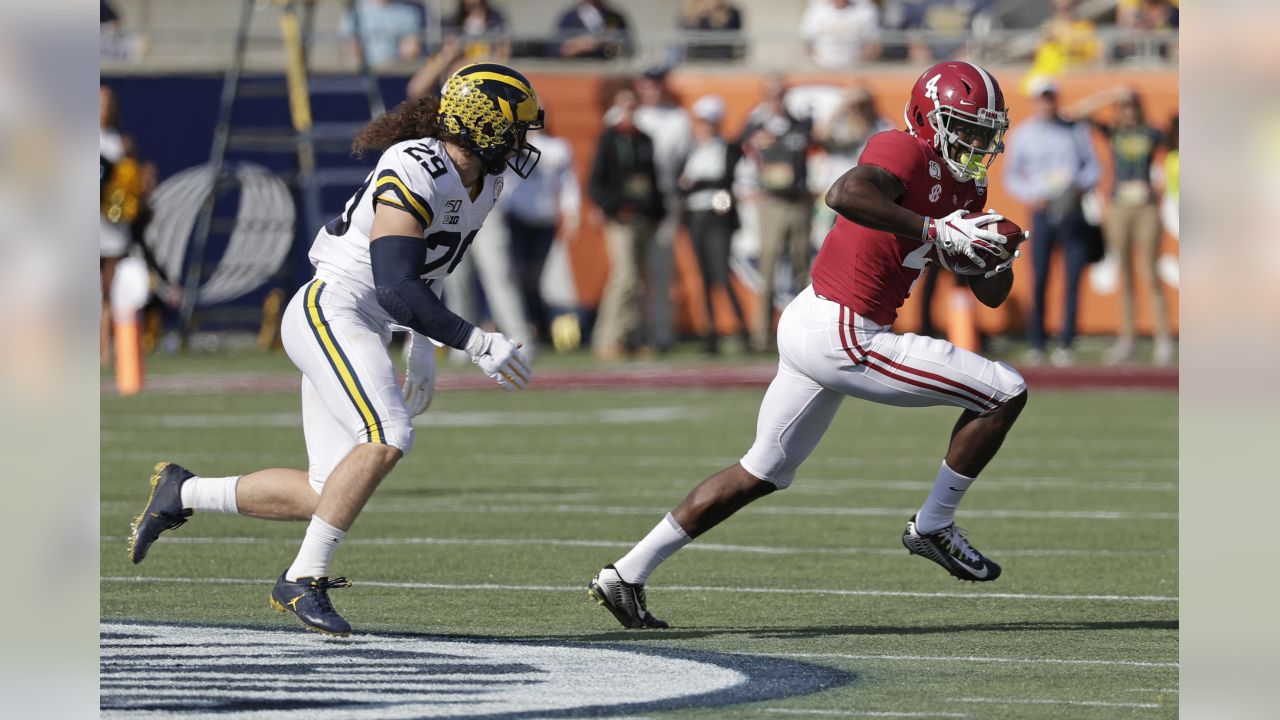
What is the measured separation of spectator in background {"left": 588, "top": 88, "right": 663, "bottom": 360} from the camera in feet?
62.7

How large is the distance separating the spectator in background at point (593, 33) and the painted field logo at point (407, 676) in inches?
594

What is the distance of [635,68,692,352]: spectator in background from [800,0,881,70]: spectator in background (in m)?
1.97

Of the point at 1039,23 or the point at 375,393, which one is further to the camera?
the point at 1039,23

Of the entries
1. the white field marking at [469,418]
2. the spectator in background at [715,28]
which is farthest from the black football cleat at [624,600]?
the spectator in background at [715,28]

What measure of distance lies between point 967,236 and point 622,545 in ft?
9.87

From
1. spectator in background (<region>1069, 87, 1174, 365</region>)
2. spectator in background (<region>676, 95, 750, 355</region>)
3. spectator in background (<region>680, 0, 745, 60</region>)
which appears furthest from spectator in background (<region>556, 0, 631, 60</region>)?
spectator in background (<region>1069, 87, 1174, 365</region>)

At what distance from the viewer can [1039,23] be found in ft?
87.3

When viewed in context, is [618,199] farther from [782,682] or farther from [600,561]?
[782,682]

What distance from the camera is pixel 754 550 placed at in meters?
9.06

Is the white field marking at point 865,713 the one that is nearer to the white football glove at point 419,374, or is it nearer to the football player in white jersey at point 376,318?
the football player in white jersey at point 376,318

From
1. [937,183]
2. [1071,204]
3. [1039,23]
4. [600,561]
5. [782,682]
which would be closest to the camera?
[782,682]
